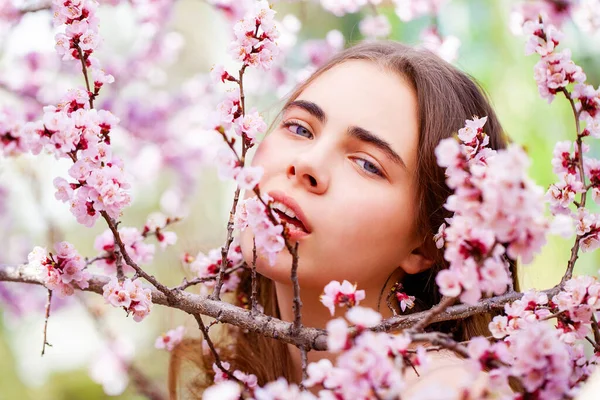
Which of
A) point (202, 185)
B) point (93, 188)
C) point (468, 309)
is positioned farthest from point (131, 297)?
point (202, 185)

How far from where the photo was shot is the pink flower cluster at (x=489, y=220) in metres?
0.73

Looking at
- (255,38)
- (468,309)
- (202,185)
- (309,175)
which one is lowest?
(468,309)

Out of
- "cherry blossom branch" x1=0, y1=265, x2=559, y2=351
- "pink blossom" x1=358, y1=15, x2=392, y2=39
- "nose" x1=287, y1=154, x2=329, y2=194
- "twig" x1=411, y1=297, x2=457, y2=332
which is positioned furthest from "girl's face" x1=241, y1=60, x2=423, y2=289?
"pink blossom" x1=358, y1=15, x2=392, y2=39

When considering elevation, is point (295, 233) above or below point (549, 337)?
above

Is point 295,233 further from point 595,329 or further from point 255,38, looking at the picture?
point 595,329

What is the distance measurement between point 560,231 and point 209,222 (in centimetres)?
427

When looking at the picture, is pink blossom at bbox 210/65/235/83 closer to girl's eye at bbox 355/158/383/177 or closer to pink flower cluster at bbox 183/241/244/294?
girl's eye at bbox 355/158/383/177

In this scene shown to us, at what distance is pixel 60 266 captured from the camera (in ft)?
3.87

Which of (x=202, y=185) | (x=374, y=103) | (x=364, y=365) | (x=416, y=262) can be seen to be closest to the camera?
(x=364, y=365)

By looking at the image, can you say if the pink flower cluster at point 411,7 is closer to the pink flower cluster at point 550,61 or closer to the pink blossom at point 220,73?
the pink flower cluster at point 550,61

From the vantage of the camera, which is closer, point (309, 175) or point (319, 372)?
point (319, 372)

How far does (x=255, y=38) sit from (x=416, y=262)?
2.02 ft

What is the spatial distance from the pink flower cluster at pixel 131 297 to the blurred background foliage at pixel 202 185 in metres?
1.33

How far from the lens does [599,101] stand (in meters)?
1.28
